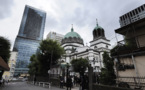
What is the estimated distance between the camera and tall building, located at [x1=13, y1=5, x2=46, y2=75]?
80.2 m

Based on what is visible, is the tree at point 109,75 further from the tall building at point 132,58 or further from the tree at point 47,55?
the tree at point 47,55

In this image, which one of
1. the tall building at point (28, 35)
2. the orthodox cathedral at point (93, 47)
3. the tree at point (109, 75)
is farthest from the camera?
the tall building at point (28, 35)

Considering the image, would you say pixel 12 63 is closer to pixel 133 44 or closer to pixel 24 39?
pixel 24 39

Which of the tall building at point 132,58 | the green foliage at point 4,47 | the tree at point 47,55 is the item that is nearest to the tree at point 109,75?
the tall building at point 132,58

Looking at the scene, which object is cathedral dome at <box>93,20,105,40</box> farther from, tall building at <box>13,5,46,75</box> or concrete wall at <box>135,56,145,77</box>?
tall building at <box>13,5,46,75</box>

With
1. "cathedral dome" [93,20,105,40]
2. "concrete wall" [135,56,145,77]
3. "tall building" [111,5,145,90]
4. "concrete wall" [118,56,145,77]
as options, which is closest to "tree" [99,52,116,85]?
"tall building" [111,5,145,90]

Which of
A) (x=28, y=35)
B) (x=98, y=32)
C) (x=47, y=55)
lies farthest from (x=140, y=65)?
(x=28, y=35)

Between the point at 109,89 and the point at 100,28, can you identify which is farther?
the point at 100,28

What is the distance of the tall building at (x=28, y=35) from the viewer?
263 ft

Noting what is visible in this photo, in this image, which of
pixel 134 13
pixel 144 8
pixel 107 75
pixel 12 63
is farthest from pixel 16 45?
pixel 144 8

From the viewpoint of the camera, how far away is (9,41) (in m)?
18.5

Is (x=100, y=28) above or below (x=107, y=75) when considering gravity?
above

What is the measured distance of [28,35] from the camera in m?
93.0

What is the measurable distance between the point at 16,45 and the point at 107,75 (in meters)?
92.5
